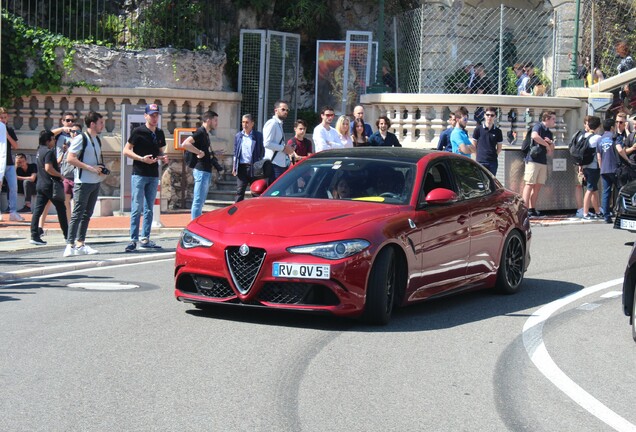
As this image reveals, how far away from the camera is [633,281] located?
9.18 m

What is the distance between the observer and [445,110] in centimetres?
2188

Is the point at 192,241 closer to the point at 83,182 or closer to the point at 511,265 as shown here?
the point at 511,265

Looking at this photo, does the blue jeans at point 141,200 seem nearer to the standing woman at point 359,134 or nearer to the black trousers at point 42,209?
the black trousers at point 42,209

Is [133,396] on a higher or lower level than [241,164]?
lower

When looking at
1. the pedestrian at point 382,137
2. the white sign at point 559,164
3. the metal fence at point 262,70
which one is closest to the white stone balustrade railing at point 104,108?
the metal fence at point 262,70

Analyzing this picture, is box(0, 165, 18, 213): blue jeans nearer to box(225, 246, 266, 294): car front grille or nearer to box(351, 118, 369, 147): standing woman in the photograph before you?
box(351, 118, 369, 147): standing woman

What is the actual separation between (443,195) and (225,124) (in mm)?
13426

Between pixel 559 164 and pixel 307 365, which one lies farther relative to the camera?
pixel 559 164

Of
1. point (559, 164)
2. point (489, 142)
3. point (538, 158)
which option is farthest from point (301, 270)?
point (559, 164)

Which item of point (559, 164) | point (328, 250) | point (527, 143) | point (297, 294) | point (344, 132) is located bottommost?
point (297, 294)

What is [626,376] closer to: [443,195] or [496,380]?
[496,380]

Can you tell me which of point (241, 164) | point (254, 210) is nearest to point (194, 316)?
point (254, 210)

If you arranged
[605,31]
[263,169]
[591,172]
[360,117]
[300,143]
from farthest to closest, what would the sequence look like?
[605,31] → [591,172] → [360,117] → [300,143] → [263,169]

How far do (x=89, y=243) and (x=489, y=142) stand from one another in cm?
714
